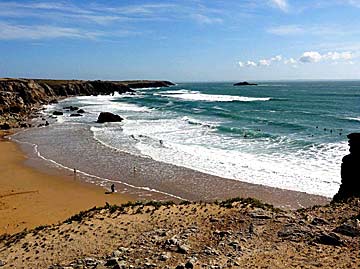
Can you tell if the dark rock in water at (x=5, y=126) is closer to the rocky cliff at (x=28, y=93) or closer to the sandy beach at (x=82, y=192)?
the rocky cliff at (x=28, y=93)

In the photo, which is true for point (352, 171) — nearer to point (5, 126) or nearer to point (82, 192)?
point (82, 192)

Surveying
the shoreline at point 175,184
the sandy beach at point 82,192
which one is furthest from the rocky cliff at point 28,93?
the sandy beach at point 82,192

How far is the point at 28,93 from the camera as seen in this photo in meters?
84.1

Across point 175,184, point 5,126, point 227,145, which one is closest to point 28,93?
point 5,126

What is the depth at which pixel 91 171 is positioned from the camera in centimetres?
2847

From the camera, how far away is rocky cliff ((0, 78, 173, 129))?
5921cm

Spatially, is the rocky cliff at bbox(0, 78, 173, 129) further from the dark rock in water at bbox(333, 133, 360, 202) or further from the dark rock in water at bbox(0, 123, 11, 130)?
the dark rock in water at bbox(333, 133, 360, 202)

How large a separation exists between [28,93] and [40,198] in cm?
6722

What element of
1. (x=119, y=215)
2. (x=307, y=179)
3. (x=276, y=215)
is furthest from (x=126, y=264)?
(x=307, y=179)

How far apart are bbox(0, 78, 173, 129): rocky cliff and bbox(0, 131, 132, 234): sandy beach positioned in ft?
86.5

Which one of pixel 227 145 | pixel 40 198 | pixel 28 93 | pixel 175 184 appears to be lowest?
pixel 40 198

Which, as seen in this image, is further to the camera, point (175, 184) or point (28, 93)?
point (28, 93)

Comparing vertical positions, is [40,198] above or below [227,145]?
below

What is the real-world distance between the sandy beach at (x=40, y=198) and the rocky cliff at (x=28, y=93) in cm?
2637
